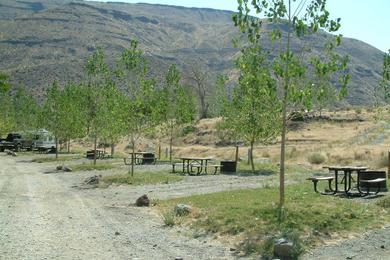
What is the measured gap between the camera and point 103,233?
10492 mm

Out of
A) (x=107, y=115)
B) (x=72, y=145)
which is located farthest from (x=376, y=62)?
(x=107, y=115)

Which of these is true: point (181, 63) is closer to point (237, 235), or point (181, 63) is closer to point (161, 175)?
point (161, 175)

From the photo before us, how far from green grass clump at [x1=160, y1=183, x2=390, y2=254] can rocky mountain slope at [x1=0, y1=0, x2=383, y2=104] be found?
71.9 m

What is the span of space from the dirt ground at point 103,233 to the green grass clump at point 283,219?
0.43 m

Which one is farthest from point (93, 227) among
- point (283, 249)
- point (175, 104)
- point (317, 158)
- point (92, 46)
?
point (92, 46)

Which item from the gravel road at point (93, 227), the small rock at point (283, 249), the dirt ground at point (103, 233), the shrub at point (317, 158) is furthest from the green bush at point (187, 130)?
the small rock at point (283, 249)

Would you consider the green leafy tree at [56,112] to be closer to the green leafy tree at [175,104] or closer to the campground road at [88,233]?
the green leafy tree at [175,104]

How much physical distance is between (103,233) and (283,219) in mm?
3781

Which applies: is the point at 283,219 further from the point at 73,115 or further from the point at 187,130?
the point at 187,130

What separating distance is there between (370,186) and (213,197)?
4.94 meters

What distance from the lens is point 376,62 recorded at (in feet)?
534

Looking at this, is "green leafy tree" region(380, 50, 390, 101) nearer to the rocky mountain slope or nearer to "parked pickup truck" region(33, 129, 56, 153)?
"parked pickup truck" region(33, 129, 56, 153)

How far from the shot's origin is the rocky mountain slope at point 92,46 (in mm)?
107625

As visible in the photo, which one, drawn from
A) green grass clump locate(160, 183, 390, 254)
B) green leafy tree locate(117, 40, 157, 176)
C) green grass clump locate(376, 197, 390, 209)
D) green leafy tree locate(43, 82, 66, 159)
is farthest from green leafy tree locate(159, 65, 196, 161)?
green grass clump locate(376, 197, 390, 209)
